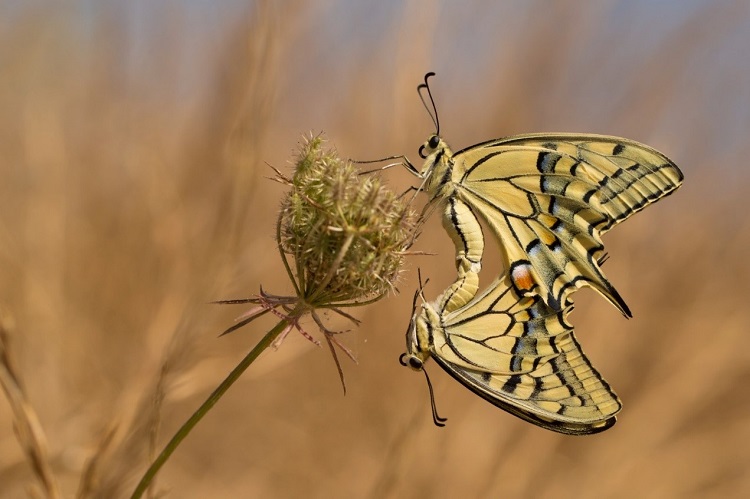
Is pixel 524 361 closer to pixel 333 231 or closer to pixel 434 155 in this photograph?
pixel 434 155

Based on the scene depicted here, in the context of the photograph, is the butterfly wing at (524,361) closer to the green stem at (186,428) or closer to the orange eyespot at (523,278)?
the orange eyespot at (523,278)

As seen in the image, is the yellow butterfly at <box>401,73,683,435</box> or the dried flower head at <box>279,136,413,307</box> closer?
the dried flower head at <box>279,136,413,307</box>

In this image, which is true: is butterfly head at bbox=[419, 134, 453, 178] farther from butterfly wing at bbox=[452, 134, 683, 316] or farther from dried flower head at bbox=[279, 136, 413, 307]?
dried flower head at bbox=[279, 136, 413, 307]

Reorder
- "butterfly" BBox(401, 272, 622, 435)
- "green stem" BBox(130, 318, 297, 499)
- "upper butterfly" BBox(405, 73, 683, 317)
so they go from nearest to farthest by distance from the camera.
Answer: "green stem" BBox(130, 318, 297, 499) → "butterfly" BBox(401, 272, 622, 435) → "upper butterfly" BBox(405, 73, 683, 317)

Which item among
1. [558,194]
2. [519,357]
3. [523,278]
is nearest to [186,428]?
[519,357]

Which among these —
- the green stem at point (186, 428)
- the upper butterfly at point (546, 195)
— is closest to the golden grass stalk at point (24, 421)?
the green stem at point (186, 428)

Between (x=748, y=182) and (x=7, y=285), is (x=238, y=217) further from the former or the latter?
(x=748, y=182)

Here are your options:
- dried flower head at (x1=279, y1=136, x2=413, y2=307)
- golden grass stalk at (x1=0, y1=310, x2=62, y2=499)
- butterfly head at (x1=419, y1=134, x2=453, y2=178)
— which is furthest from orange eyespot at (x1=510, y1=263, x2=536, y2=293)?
golden grass stalk at (x1=0, y1=310, x2=62, y2=499)
